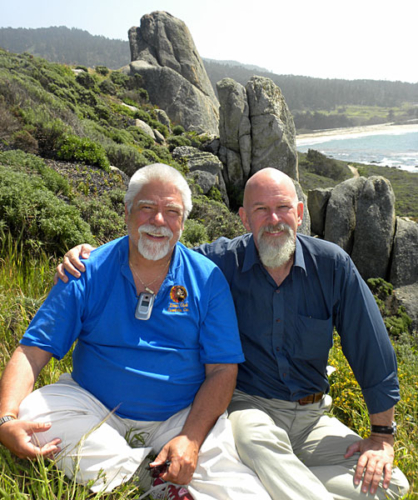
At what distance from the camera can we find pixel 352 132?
421ft

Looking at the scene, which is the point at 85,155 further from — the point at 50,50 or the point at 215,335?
the point at 50,50

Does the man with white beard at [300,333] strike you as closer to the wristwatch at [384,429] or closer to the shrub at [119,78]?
the wristwatch at [384,429]

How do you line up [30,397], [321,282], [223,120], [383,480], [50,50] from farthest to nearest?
1. [50,50]
2. [223,120]
3. [321,282]
4. [383,480]
5. [30,397]

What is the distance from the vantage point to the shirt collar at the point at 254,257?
10.3ft

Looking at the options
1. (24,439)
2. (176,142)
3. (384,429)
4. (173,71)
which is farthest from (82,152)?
(173,71)

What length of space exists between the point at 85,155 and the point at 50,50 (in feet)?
731

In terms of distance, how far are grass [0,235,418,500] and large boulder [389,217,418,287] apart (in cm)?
1363

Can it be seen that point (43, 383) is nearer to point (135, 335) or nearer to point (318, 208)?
point (135, 335)

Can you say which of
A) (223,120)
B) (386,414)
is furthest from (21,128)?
(223,120)

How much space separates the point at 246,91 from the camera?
25047 mm

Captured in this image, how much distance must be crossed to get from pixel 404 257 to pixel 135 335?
741 inches

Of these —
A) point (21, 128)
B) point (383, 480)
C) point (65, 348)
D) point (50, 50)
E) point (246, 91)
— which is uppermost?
point (50, 50)

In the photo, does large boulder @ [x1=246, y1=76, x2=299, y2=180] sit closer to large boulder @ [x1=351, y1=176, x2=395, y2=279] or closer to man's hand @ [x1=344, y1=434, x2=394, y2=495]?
large boulder @ [x1=351, y1=176, x2=395, y2=279]

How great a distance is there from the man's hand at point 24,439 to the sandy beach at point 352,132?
112315 mm
